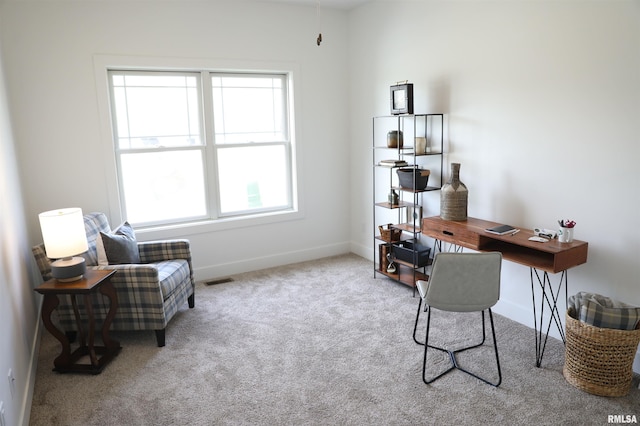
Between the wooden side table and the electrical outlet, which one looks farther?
the wooden side table

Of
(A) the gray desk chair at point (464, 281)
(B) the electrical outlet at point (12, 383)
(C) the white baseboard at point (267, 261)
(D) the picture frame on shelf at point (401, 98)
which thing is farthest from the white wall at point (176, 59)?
(A) the gray desk chair at point (464, 281)

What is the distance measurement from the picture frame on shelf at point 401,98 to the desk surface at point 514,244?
1020mm

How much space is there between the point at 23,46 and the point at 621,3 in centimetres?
416

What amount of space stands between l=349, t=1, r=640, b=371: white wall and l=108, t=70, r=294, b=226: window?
58.4 inches

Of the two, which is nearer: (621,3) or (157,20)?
(621,3)

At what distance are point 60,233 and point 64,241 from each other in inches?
2.1

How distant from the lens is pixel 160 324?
3104 mm

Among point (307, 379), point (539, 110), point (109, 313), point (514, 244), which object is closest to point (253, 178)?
point (109, 313)

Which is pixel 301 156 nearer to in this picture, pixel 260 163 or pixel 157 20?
pixel 260 163

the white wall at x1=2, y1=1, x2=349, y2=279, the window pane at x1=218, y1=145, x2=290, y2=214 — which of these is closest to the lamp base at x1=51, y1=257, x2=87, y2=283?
the white wall at x1=2, y1=1, x2=349, y2=279

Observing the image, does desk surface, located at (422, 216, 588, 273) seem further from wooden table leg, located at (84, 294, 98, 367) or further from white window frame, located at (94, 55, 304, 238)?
wooden table leg, located at (84, 294, 98, 367)

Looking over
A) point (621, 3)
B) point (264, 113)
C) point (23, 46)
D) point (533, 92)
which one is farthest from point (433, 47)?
point (23, 46)

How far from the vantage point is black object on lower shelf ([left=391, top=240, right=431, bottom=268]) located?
3.96m

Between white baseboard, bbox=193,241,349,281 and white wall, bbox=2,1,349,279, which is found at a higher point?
white wall, bbox=2,1,349,279
